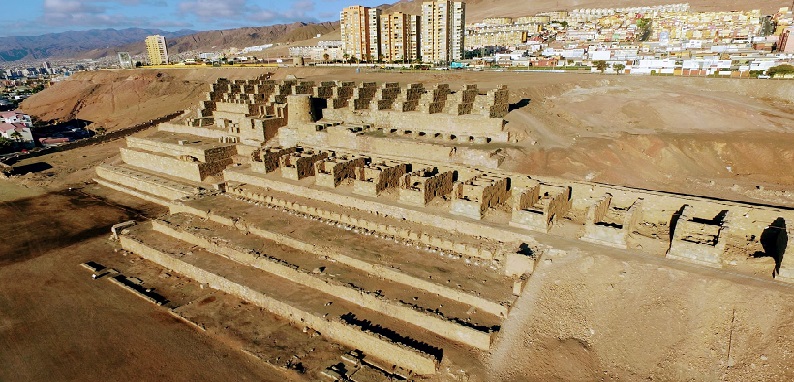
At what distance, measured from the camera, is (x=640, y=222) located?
14.5m

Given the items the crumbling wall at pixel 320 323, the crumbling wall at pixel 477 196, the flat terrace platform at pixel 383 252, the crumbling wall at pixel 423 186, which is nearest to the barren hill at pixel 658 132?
the crumbling wall at pixel 477 196

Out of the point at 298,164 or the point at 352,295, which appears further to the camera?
the point at 298,164

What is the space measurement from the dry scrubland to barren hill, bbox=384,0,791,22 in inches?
3380

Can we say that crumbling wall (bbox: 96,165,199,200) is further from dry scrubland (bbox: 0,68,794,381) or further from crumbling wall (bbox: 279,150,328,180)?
crumbling wall (bbox: 279,150,328,180)

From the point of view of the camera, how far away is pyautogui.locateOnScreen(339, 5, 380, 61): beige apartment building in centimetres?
7325

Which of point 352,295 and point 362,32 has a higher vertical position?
point 362,32

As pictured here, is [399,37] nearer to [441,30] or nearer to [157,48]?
[441,30]

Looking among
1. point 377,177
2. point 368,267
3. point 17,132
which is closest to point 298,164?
point 377,177

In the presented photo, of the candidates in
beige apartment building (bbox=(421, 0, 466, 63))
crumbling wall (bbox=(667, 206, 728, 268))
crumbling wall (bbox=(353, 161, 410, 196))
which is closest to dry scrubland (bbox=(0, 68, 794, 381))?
crumbling wall (bbox=(667, 206, 728, 268))

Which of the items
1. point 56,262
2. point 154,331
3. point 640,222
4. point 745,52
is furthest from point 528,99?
point 745,52

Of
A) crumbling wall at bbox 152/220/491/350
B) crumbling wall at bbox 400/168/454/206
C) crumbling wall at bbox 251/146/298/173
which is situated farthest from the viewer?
crumbling wall at bbox 251/146/298/173

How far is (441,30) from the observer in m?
68.6

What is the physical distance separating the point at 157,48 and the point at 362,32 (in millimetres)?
72765

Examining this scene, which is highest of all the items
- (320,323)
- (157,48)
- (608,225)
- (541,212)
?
(157,48)
